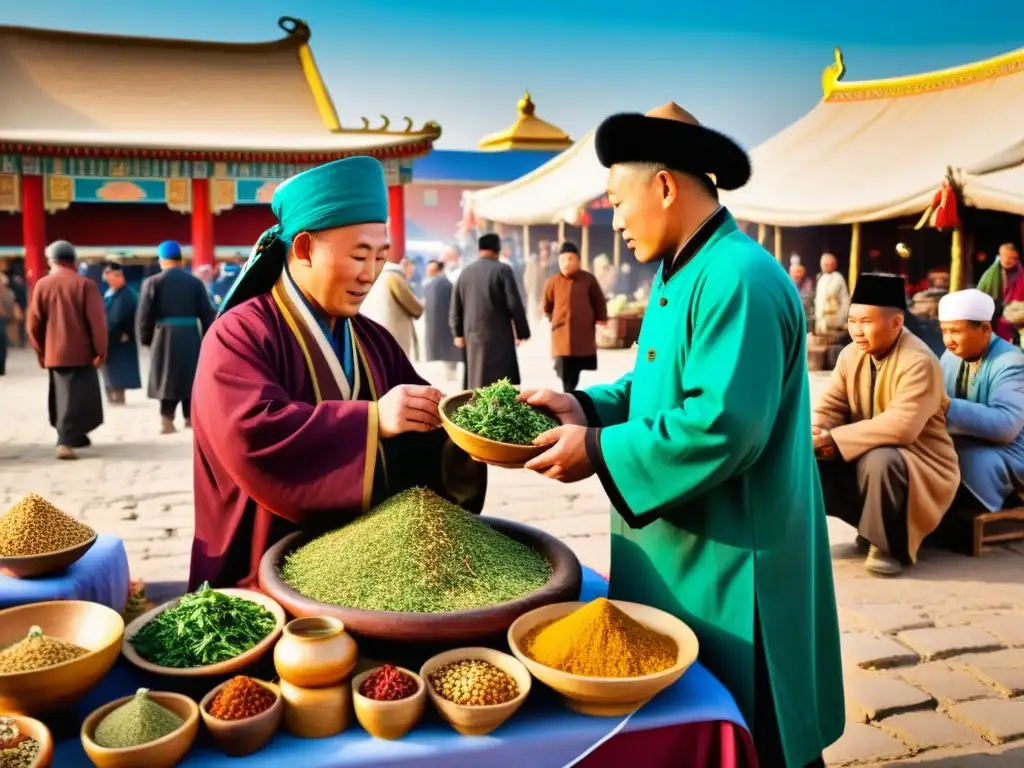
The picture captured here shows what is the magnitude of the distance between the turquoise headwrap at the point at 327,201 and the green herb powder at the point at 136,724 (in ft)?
3.82

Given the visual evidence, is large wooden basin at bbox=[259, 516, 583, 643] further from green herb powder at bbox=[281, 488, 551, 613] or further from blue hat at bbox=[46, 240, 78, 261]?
blue hat at bbox=[46, 240, 78, 261]

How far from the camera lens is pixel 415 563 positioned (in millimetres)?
1987

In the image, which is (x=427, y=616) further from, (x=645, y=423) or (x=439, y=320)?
(x=439, y=320)

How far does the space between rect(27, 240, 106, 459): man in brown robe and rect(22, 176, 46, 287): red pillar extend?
9042 millimetres

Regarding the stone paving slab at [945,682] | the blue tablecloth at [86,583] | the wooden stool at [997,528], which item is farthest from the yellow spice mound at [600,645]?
the wooden stool at [997,528]

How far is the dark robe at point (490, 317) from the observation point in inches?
346

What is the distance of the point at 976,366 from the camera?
515 centimetres

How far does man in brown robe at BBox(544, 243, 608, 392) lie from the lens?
363 inches

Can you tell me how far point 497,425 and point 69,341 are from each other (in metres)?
6.90

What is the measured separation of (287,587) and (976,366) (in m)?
4.39

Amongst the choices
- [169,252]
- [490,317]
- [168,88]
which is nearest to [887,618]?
[490,317]

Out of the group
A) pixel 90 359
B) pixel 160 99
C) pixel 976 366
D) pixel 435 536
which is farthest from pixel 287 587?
pixel 160 99

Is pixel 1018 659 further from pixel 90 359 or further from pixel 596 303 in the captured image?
pixel 90 359

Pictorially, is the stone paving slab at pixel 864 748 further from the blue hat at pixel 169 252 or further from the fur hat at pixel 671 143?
the blue hat at pixel 169 252
